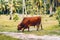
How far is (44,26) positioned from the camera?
750cm

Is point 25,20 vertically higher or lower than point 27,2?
lower

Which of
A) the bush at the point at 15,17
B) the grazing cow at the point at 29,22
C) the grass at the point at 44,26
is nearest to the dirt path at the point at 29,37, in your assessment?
the grass at the point at 44,26

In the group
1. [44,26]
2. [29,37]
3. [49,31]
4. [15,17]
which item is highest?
[15,17]

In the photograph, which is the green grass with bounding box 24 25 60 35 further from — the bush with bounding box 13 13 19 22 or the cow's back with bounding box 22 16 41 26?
the bush with bounding box 13 13 19 22

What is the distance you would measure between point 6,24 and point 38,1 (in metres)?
1.12

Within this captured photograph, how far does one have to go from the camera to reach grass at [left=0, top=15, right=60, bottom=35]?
741 centimetres

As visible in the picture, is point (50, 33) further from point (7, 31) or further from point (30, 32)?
point (7, 31)

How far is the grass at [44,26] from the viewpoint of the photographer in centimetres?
741

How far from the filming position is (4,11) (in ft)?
25.2

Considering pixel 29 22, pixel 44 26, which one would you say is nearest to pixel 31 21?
pixel 29 22

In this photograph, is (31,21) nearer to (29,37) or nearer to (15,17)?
(15,17)

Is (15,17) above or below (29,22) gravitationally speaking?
above

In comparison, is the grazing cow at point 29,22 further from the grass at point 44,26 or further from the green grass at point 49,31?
the green grass at point 49,31

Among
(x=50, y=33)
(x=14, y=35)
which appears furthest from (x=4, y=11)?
(x=50, y=33)
